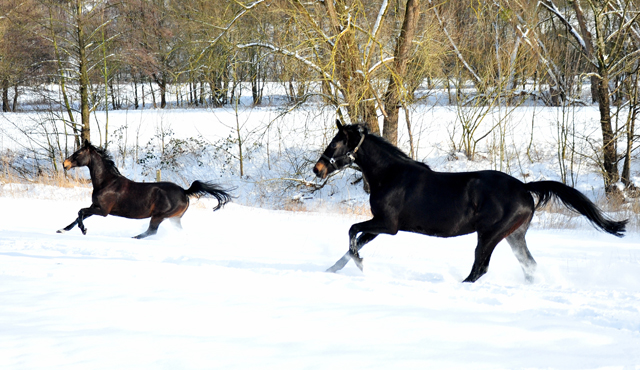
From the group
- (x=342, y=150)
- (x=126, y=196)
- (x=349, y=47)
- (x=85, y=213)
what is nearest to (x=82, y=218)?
(x=85, y=213)

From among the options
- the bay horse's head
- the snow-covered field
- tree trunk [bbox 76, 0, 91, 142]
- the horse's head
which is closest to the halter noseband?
the bay horse's head

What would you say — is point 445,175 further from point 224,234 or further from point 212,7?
point 212,7

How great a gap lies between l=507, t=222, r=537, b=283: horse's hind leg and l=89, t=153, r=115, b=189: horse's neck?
A: 5769mm

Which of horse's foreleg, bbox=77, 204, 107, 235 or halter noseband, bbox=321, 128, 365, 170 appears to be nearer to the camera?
halter noseband, bbox=321, 128, 365, 170

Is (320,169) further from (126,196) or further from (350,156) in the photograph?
(126,196)

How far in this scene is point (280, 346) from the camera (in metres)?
2.89

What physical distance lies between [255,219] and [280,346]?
7694 millimetres

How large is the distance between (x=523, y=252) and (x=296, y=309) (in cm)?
264

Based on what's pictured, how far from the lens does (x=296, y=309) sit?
12.1ft

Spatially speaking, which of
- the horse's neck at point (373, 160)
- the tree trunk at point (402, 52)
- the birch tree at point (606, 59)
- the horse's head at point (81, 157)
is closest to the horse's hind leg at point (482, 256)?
the horse's neck at point (373, 160)

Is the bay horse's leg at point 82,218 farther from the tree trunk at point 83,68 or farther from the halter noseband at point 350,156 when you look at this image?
the tree trunk at point 83,68

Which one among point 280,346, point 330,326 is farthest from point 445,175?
point 280,346

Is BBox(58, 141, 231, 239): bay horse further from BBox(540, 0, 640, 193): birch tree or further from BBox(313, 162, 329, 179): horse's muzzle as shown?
BBox(540, 0, 640, 193): birch tree

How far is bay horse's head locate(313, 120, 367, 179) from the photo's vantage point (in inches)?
221
